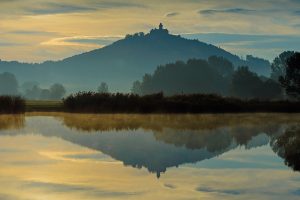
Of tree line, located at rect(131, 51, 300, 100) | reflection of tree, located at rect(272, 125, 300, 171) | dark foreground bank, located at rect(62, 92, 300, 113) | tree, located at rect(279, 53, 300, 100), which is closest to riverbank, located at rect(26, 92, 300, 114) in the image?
dark foreground bank, located at rect(62, 92, 300, 113)

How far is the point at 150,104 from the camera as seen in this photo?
5116 cm

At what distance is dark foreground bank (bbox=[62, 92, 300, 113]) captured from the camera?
5084 cm

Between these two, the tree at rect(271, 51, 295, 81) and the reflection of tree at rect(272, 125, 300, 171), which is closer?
the reflection of tree at rect(272, 125, 300, 171)

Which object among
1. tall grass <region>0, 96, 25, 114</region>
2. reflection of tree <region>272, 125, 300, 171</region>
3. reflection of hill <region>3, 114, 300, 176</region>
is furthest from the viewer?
tall grass <region>0, 96, 25, 114</region>

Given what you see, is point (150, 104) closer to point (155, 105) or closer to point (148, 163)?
point (155, 105)

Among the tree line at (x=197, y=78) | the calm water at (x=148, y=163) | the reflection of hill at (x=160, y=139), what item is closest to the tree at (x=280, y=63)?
the tree line at (x=197, y=78)

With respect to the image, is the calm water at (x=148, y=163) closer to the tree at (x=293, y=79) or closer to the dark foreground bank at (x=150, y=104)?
the dark foreground bank at (x=150, y=104)

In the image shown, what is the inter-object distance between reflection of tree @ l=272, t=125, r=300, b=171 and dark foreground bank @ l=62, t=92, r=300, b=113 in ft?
68.4

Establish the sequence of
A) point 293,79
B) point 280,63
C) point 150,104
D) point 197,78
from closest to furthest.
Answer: point 150,104 → point 293,79 → point 197,78 → point 280,63

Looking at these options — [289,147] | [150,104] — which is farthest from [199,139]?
[150,104]

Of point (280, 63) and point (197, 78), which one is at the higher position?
point (280, 63)

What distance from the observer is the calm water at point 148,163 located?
44.3ft

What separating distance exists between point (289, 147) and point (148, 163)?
6925mm

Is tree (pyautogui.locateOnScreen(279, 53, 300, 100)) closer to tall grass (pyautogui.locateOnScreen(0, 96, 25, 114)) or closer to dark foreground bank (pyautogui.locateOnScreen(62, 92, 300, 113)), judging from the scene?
dark foreground bank (pyautogui.locateOnScreen(62, 92, 300, 113))
